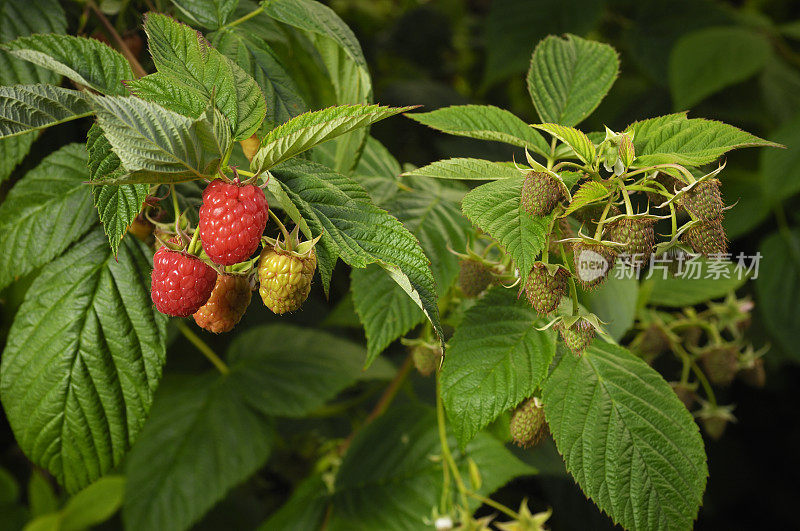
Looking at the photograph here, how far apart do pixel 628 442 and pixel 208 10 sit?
526mm

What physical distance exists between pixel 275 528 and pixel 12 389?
0.42m

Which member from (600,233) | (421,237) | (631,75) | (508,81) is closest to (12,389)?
(421,237)

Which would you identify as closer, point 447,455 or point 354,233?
point 354,233

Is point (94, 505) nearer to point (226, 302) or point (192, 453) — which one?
point (192, 453)

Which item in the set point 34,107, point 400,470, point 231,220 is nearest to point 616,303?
point 400,470

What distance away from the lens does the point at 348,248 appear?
1.32 feet

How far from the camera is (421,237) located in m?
0.63

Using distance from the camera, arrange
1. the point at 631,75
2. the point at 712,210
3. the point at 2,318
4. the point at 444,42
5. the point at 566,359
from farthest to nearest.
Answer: the point at 444,42 → the point at 631,75 → the point at 2,318 → the point at 566,359 → the point at 712,210

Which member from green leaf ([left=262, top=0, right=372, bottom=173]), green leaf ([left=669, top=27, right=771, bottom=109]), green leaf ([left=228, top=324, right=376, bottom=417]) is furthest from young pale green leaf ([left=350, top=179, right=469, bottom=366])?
green leaf ([left=669, top=27, right=771, bottom=109])

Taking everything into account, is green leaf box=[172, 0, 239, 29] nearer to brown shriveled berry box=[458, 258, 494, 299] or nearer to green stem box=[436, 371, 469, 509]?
brown shriveled berry box=[458, 258, 494, 299]

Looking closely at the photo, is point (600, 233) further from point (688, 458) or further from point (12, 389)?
point (12, 389)

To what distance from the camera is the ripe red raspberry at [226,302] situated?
44 centimetres

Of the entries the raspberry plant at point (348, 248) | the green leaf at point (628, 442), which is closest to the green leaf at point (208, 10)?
the raspberry plant at point (348, 248)

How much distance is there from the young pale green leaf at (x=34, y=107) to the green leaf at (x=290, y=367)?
21.1 inches
